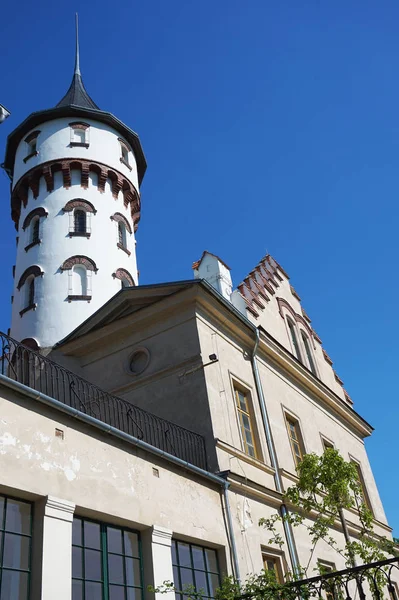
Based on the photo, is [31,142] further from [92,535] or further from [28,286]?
[92,535]

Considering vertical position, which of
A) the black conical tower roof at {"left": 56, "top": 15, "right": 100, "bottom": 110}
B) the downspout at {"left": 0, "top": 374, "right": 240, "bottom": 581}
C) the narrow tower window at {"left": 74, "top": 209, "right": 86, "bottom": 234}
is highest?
the black conical tower roof at {"left": 56, "top": 15, "right": 100, "bottom": 110}

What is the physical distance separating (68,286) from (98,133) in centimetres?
909

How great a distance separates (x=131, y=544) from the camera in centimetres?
1145

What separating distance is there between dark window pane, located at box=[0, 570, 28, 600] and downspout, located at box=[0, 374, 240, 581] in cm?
263

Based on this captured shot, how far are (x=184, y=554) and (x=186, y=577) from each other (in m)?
0.43

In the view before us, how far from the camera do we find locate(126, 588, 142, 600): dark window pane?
10875 mm

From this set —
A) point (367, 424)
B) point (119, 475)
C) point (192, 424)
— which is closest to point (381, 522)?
point (367, 424)

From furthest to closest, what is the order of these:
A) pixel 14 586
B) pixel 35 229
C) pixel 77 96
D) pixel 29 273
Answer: pixel 77 96 < pixel 35 229 < pixel 29 273 < pixel 14 586

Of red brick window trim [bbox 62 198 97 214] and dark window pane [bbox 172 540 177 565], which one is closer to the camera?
dark window pane [bbox 172 540 177 565]

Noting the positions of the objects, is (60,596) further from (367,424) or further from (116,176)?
(116,176)

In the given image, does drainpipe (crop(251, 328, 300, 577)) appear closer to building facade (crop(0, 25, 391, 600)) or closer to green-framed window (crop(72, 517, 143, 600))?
building facade (crop(0, 25, 391, 600))

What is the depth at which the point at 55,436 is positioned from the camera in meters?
10.6

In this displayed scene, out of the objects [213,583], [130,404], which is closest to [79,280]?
[130,404]

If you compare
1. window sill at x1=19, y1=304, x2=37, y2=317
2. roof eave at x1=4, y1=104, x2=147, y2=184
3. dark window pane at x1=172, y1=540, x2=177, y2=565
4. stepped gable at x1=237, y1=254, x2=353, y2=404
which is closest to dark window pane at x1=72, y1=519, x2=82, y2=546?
dark window pane at x1=172, y1=540, x2=177, y2=565
